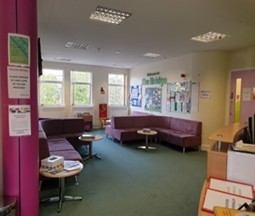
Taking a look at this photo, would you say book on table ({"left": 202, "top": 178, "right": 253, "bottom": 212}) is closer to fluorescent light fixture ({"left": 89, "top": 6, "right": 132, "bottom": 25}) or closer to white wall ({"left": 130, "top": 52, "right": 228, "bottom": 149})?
fluorescent light fixture ({"left": 89, "top": 6, "right": 132, "bottom": 25})

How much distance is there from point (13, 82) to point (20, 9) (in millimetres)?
581

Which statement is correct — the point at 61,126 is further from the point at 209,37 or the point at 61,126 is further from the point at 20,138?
the point at 209,37

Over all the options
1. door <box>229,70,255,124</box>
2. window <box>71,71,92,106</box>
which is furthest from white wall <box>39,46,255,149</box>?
window <box>71,71,92,106</box>

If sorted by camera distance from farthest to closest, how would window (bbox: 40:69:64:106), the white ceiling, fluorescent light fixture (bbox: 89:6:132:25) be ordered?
window (bbox: 40:69:64:106) → fluorescent light fixture (bbox: 89:6:132:25) → the white ceiling

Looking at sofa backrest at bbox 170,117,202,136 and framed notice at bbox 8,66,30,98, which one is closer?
framed notice at bbox 8,66,30,98

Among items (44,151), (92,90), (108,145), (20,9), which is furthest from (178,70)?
(20,9)

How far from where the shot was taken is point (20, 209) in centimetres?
172

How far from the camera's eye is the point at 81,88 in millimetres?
8852

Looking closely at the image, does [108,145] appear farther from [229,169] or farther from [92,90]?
[229,169]

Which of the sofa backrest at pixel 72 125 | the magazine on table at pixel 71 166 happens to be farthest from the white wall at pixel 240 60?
the magazine on table at pixel 71 166

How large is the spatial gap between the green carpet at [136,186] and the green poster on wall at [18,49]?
6.34 feet

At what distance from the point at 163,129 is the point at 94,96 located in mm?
3804

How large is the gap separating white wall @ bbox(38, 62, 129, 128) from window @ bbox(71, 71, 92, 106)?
0.18 metres

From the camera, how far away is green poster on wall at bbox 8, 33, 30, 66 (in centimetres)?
160
